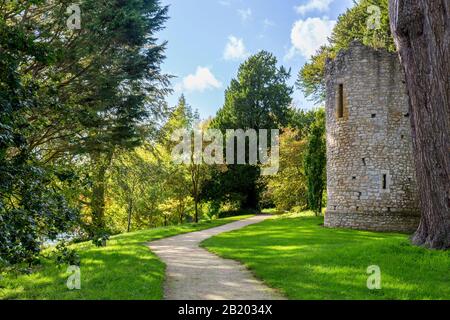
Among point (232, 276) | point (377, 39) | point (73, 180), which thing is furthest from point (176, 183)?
point (73, 180)

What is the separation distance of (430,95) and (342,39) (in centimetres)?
2343

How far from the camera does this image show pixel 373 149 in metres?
19.6

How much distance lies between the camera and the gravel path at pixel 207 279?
714cm

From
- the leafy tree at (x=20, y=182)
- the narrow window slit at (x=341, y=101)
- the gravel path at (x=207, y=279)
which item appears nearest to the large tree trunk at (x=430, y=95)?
the gravel path at (x=207, y=279)

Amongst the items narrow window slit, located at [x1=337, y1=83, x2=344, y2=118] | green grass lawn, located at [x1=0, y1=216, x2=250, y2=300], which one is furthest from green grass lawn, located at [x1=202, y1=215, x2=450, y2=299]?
narrow window slit, located at [x1=337, y1=83, x2=344, y2=118]

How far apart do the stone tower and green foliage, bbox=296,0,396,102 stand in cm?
863

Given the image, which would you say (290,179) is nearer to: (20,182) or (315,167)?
(315,167)

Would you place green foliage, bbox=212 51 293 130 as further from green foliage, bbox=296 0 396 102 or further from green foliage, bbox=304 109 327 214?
green foliage, bbox=304 109 327 214

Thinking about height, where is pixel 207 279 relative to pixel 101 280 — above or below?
below

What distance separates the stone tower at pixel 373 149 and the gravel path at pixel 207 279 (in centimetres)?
984

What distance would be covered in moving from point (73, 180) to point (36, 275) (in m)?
4.36

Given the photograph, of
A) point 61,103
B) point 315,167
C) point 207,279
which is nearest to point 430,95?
point 207,279

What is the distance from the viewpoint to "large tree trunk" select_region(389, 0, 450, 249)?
Answer: 9.46 m
